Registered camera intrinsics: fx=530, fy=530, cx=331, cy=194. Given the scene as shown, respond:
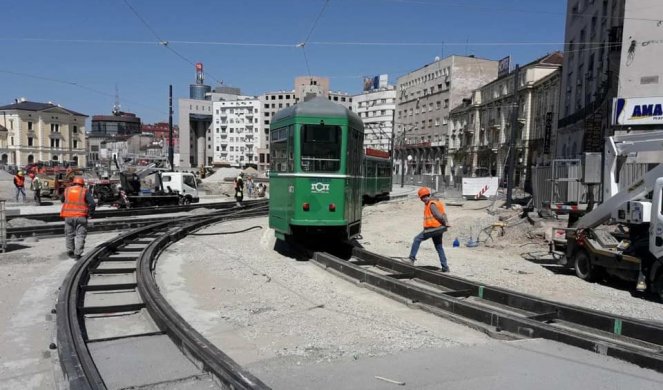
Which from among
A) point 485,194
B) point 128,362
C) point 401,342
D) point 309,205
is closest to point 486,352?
point 401,342

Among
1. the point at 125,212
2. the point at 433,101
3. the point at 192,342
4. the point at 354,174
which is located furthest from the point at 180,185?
the point at 433,101

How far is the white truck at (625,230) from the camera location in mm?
8875

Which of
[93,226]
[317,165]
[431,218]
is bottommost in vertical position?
[93,226]

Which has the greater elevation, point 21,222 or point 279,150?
point 279,150

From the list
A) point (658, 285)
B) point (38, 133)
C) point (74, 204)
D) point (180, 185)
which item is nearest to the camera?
point (658, 285)

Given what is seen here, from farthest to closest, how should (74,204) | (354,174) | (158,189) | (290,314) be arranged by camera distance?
(158,189) < (354,174) < (74,204) < (290,314)

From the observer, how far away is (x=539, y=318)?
7.02 m

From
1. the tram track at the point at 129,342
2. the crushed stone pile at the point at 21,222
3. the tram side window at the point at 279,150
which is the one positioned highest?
the tram side window at the point at 279,150

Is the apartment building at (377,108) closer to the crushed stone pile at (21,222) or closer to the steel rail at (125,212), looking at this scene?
the steel rail at (125,212)

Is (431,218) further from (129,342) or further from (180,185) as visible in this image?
(180,185)

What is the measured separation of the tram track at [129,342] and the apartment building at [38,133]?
348ft

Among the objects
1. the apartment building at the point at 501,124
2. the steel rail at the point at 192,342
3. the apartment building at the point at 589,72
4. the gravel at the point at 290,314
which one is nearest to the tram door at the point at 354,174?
the gravel at the point at 290,314

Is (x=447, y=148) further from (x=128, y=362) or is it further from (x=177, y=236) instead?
(x=128, y=362)

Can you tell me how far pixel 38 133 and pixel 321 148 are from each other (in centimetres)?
11304
